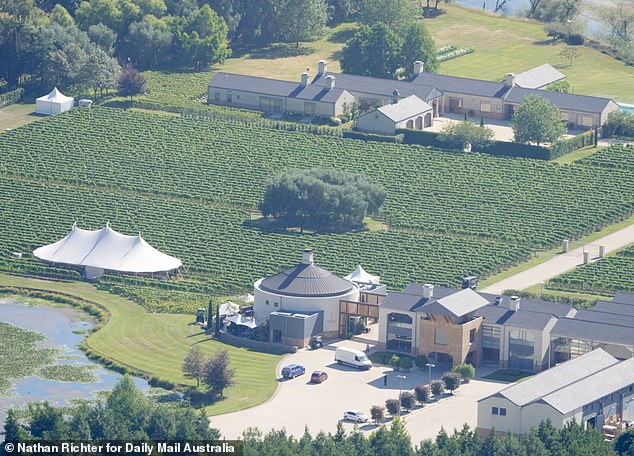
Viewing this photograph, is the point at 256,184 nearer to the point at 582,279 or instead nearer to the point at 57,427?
the point at 582,279

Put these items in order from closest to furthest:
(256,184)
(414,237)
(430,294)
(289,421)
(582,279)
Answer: (289,421) < (430,294) < (582,279) < (414,237) < (256,184)

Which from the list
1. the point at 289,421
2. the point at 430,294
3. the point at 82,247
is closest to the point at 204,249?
the point at 82,247

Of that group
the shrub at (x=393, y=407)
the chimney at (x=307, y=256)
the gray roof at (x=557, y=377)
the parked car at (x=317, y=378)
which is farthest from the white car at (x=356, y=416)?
the chimney at (x=307, y=256)

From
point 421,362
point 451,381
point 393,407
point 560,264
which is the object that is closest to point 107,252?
point 421,362

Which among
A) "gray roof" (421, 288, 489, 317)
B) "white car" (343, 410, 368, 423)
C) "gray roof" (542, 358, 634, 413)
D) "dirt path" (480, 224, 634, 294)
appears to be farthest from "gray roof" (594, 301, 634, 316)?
"white car" (343, 410, 368, 423)

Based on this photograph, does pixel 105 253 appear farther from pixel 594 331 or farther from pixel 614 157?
pixel 614 157

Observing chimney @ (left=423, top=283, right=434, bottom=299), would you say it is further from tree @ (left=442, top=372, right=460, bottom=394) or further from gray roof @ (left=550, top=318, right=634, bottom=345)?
tree @ (left=442, top=372, right=460, bottom=394)
